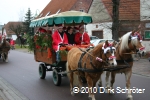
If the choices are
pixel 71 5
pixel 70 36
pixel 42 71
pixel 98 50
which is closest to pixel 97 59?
pixel 98 50

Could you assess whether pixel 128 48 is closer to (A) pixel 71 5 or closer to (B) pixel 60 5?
(A) pixel 71 5

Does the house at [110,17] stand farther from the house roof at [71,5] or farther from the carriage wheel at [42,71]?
the carriage wheel at [42,71]

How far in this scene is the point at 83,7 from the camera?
142 feet

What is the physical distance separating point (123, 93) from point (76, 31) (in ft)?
10.5

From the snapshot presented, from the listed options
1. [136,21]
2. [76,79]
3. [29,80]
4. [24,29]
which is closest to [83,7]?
[24,29]

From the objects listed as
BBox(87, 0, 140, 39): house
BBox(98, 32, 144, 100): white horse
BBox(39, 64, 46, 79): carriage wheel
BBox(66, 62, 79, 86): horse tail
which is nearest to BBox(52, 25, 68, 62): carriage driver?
BBox(66, 62, 79, 86): horse tail

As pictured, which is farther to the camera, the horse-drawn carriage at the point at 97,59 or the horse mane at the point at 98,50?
the horse mane at the point at 98,50

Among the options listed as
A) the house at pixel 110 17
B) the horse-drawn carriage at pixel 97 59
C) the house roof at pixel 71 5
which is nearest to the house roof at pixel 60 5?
the house roof at pixel 71 5

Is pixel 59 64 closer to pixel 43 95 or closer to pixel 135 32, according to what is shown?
pixel 43 95

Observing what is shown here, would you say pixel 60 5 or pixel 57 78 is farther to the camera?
pixel 60 5

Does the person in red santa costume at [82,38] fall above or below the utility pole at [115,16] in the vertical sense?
below

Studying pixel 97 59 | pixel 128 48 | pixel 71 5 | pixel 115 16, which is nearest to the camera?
pixel 97 59

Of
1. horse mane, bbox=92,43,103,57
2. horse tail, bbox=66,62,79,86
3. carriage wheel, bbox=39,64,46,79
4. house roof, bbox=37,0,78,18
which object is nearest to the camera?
horse mane, bbox=92,43,103,57

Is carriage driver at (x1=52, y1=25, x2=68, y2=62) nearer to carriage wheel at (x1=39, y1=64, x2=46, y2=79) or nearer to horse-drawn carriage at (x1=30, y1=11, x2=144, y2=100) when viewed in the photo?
horse-drawn carriage at (x1=30, y1=11, x2=144, y2=100)
